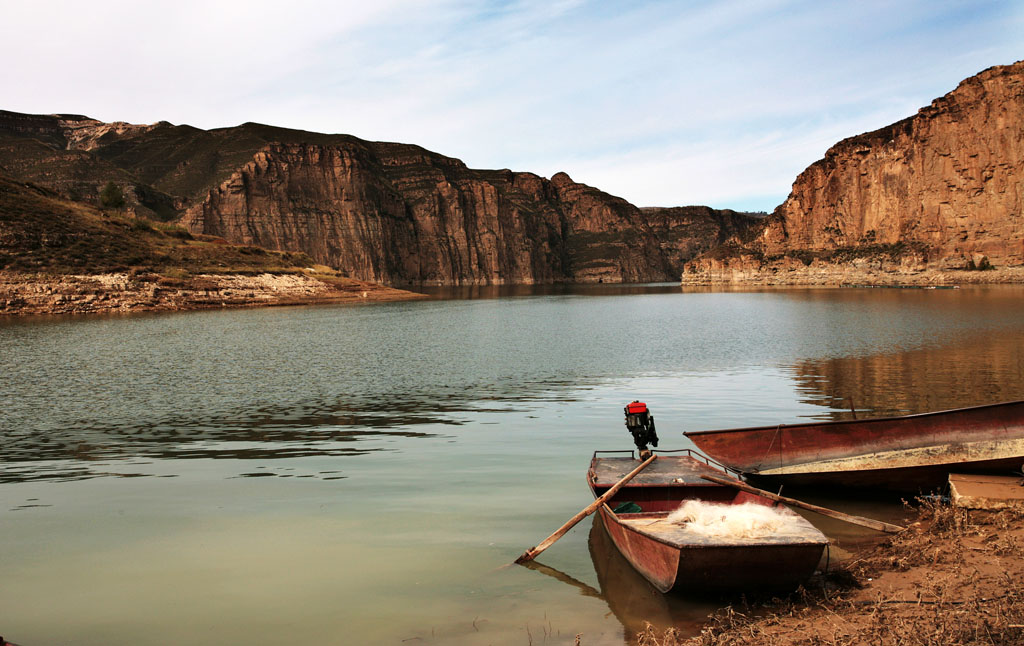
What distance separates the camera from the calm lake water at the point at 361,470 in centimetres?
853

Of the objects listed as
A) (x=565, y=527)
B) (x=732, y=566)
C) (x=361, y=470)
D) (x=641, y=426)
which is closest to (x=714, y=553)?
(x=732, y=566)

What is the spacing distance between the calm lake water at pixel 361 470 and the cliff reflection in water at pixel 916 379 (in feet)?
0.63

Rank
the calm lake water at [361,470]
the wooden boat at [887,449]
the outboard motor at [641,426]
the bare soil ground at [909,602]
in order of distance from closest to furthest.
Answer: the bare soil ground at [909,602] → the calm lake water at [361,470] → the wooden boat at [887,449] → the outboard motor at [641,426]

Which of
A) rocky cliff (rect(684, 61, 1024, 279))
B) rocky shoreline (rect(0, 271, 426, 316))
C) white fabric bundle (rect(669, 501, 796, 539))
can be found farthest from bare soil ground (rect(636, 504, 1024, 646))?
rocky cliff (rect(684, 61, 1024, 279))

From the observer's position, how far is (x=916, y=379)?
85.8ft

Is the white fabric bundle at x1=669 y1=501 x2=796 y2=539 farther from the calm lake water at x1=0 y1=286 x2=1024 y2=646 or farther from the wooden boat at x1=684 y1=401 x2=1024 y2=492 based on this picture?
the wooden boat at x1=684 y1=401 x2=1024 y2=492

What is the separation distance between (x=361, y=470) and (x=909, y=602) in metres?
11.1

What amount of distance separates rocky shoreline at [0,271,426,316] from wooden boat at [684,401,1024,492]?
80.7 m

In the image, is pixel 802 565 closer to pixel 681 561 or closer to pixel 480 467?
pixel 681 561

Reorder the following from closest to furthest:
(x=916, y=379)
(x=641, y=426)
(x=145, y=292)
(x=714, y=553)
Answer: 1. (x=714, y=553)
2. (x=641, y=426)
3. (x=916, y=379)
4. (x=145, y=292)

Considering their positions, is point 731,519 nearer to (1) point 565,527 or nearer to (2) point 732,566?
(2) point 732,566

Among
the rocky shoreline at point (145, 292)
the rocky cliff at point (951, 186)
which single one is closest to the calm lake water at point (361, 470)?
the rocky shoreline at point (145, 292)

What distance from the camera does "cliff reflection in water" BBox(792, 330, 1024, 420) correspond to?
70.4ft

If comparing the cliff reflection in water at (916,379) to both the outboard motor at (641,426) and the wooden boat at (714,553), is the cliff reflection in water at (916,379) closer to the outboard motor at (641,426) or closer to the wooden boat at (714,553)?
the outboard motor at (641,426)
